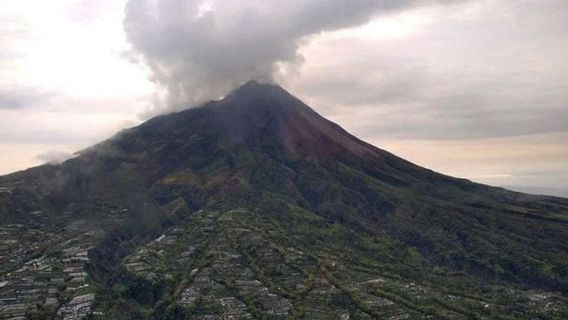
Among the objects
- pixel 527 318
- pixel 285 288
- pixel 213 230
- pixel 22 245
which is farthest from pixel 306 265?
pixel 22 245

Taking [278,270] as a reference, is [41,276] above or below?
below

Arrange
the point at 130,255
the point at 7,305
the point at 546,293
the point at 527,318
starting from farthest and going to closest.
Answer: the point at 130,255, the point at 546,293, the point at 7,305, the point at 527,318

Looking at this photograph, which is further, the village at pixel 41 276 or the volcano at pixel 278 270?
the village at pixel 41 276

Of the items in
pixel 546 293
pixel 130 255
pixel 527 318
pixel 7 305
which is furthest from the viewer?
pixel 130 255

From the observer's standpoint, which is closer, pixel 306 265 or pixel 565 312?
pixel 565 312

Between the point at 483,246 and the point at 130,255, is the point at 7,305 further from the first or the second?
the point at 483,246

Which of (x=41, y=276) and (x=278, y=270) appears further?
(x=41, y=276)

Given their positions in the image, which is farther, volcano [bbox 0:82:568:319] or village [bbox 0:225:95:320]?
village [bbox 0:225:95:320]

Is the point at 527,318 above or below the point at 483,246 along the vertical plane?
below

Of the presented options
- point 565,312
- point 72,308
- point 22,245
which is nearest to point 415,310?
point 565,312

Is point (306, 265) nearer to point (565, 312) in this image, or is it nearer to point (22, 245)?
point (565, 312)
